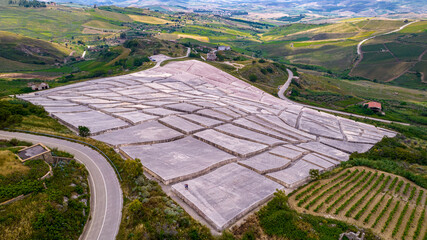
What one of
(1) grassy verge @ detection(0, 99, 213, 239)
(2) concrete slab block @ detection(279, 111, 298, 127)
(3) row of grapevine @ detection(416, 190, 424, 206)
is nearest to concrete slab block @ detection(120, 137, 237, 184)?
(1) grassy verge @ detection(0, 99, 213, 239)

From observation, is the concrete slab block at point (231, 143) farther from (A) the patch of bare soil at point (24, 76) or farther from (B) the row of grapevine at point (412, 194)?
(A) the patch of bare soil at point (24, 76)

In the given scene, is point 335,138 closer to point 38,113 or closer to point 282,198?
point 282,198

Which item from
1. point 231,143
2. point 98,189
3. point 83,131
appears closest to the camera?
point 98,189

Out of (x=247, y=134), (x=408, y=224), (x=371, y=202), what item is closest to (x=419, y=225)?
(x=408, y=224)

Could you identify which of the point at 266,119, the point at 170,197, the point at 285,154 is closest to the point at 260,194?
the point at 170,197

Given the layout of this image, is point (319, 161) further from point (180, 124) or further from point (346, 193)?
point (180, 124)

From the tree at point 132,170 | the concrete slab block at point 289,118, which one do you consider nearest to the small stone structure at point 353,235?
the tree at point 132,170

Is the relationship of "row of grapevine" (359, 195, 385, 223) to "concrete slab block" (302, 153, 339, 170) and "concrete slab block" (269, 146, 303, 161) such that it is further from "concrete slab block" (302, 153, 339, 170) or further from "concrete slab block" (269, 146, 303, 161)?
"concrete slab block" (269, 146, 303, 161)

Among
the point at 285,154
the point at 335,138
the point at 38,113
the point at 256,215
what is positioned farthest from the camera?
the point at 335,138
